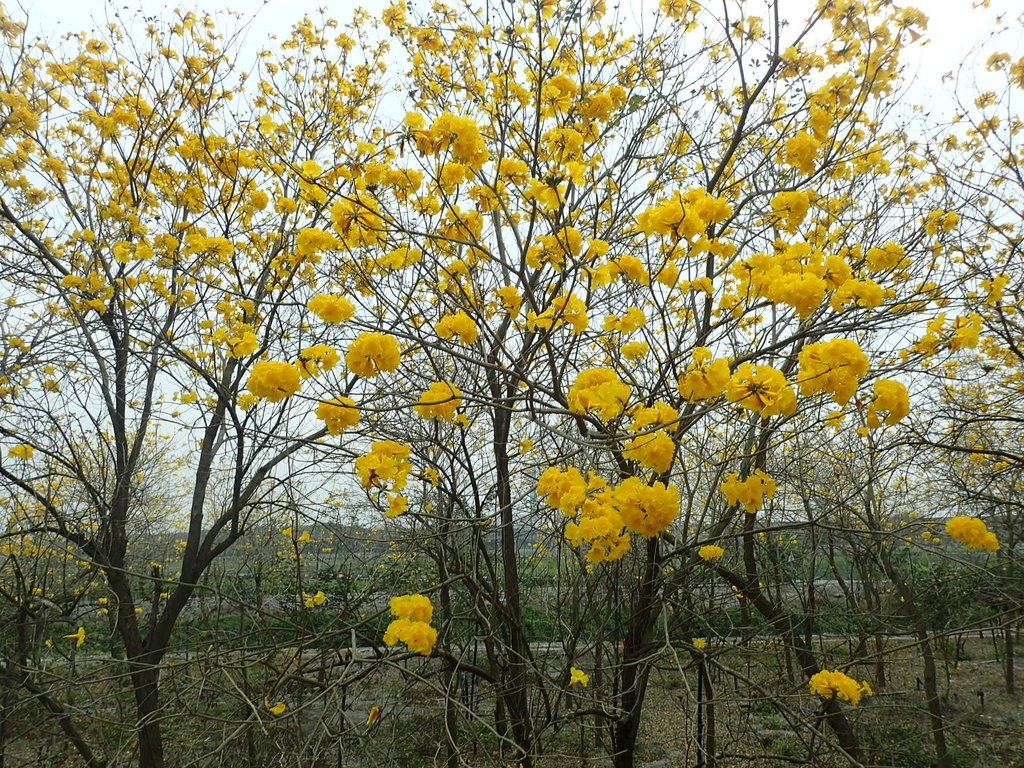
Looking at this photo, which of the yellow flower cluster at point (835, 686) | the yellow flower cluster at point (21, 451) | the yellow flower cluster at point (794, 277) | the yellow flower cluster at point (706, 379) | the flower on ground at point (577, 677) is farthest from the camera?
the yellow flower cluster at point (21, 451)

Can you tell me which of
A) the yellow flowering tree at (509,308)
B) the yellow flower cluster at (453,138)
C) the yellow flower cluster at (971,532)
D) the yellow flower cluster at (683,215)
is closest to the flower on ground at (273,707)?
the yellow flowering tree at (509,308)

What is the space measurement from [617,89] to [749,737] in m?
6.76

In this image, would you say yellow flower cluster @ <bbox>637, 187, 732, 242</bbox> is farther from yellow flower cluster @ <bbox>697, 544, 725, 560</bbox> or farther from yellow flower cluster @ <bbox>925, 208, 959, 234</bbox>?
yellow flower cluster @ <bbox>925, 208, 959, 234</bbox>

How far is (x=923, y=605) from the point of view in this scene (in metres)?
7.08

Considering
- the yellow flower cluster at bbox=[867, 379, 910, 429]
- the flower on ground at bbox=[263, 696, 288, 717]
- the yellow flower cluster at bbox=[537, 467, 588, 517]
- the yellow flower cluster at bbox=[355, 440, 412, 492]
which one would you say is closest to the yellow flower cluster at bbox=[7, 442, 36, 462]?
the flower on ground at bbox=[263, 696, 288, 717]

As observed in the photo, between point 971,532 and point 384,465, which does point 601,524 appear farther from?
point 971,532

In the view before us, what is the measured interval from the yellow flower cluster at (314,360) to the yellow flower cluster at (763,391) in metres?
1.23

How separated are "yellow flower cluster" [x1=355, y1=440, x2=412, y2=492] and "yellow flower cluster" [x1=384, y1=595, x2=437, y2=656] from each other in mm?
399

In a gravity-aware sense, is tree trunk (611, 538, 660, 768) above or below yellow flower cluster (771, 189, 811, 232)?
below

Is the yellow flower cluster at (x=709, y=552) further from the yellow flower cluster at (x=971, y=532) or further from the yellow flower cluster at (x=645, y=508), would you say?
the yellow flower cluster at (x=645, y=508)

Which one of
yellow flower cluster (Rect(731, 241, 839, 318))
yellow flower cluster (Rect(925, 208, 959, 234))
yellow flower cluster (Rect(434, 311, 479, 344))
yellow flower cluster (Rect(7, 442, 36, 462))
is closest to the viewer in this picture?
yellow flower cluster (Rect(731, 241, 839, 318))

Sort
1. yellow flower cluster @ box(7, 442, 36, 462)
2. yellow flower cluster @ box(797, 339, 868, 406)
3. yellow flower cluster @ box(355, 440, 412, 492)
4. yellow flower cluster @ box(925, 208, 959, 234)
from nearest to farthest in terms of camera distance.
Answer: yellow flower cluster @ box(797, 339, 868, 406)
yellow flower cluster @ box(355, 440, 412, 492)
yellow flower cluster @ box(925, 208, 959, 234)
yellow flower cluster @ box(7, 442, 36, 462)

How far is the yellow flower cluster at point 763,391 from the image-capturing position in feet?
5.60

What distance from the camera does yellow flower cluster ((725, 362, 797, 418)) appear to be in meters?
1.71
